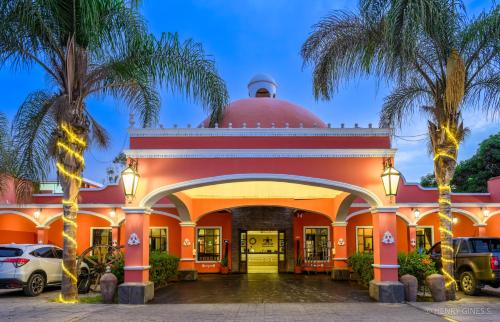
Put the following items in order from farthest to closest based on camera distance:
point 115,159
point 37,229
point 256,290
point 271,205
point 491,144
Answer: point 115,159
point 491,144
point 271,205
point 37,229
point 256,290

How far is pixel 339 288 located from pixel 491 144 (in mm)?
21552

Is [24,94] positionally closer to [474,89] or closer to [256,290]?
[256,290]

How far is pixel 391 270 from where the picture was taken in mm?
10430

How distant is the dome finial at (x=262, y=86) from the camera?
63.9 ft

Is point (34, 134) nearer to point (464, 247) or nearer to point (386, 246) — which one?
point (386, 246)

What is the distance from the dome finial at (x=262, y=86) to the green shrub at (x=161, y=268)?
805 cm

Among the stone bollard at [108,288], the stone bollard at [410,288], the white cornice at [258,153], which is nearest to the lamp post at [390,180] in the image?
the white cornice at [258,153]

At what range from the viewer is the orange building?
10695 millimetres

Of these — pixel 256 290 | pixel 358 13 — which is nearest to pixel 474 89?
pixel 358 13

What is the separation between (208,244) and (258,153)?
32.8ft

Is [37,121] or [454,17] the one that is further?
[37,121]

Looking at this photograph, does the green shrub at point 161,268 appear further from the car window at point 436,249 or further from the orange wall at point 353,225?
the car window at point 436,249

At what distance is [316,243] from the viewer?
19719mm

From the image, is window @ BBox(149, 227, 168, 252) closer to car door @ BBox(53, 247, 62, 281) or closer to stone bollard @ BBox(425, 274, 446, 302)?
car door @ BBox(53, 247, 62, 281)
